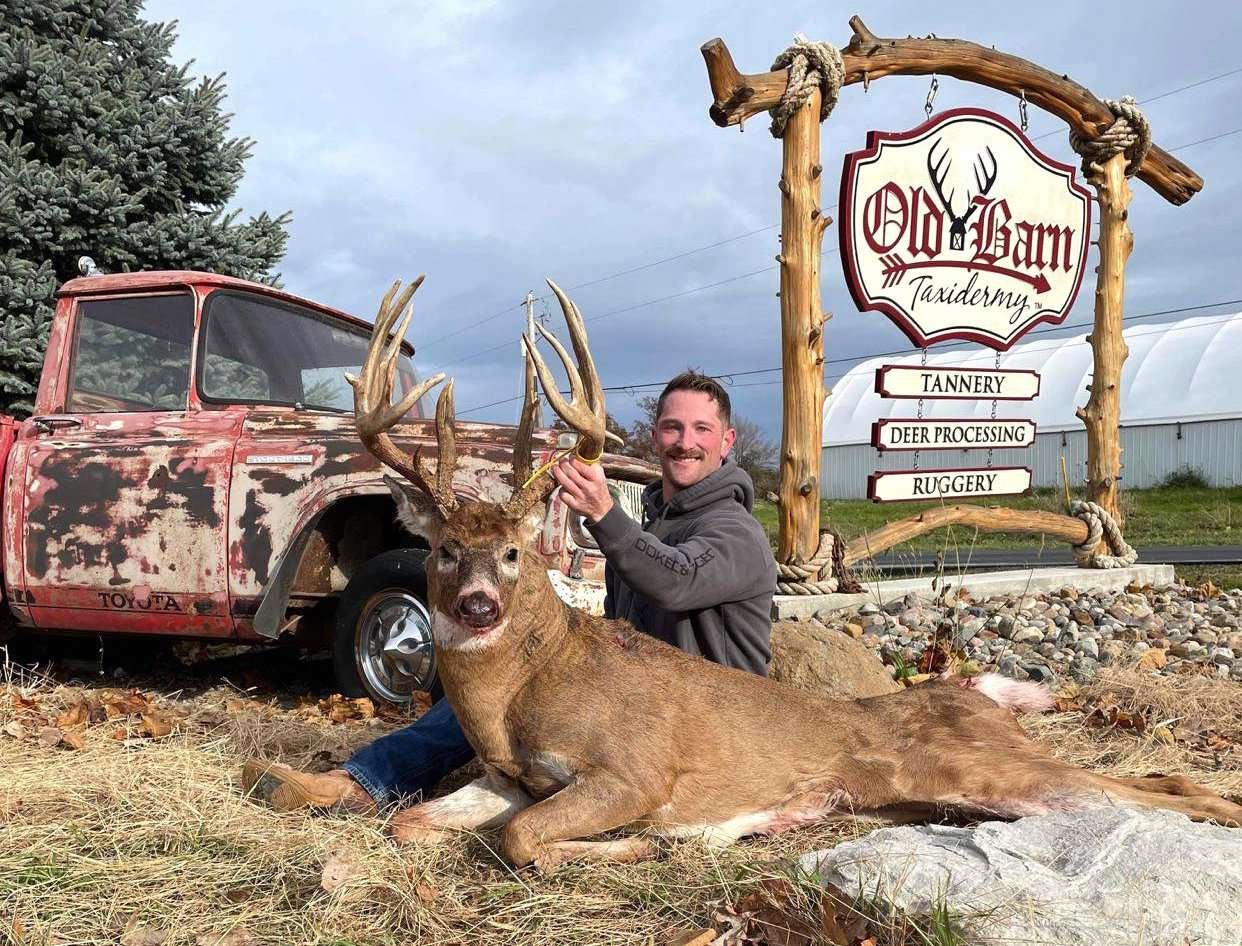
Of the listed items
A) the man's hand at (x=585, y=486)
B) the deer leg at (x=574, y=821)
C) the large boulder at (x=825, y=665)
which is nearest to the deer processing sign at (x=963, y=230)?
the large boulder at (x=825, y=665)

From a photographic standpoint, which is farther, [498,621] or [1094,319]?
[1094,319]

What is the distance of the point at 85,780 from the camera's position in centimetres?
405

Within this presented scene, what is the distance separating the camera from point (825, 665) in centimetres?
507

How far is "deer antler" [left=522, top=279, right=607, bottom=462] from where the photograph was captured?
3.11 meters

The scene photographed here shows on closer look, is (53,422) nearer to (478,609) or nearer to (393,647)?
(393,647)

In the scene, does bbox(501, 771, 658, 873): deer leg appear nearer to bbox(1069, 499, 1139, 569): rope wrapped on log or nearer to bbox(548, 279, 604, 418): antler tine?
bbox(548, 279, 604, 418): antler tine

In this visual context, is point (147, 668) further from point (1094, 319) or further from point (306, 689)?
point (1094, 319)

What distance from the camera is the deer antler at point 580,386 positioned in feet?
10.2

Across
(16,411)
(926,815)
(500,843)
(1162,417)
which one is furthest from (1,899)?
(1162,417)

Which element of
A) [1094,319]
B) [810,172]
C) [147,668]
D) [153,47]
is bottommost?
[147,668]

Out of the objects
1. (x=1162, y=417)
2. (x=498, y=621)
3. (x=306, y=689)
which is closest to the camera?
(x=498, y=621)

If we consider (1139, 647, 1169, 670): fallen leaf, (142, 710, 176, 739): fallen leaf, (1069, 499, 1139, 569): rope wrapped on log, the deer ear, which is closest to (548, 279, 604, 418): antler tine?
the deer ear

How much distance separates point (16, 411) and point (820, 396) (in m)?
7.46

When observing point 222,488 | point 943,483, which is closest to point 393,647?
point 222,488
